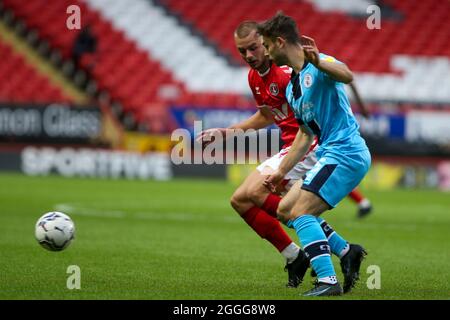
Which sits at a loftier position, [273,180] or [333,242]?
[273,180]

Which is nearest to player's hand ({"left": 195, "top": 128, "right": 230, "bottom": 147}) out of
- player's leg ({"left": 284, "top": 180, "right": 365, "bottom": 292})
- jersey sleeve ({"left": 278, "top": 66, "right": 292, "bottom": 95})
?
jersey sleeve ({"left": 278, "top": 66, "right": 292, "bottom": 95})

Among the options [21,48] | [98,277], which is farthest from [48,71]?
[98,277]

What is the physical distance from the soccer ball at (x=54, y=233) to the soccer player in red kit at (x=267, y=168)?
4.60 ft

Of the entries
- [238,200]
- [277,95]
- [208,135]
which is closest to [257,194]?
[238,200]

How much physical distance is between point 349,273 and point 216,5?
2288 centimetres

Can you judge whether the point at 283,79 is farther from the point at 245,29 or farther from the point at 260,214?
the point at 260,214

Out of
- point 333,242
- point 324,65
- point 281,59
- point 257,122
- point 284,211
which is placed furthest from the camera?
point 257,122

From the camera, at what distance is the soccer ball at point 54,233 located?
7953mm

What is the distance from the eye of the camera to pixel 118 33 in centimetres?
2773

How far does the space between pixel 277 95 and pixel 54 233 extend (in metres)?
2.27

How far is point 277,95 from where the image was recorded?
8.11 meters

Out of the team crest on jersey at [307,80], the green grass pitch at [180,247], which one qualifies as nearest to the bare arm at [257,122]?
the green grass pitch at [180,247]

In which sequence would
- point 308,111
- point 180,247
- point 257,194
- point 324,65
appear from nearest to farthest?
point 324,65
point 308,111
point 257,194
point 180,247

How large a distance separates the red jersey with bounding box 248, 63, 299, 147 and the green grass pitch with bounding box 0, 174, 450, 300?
1.33 metres
